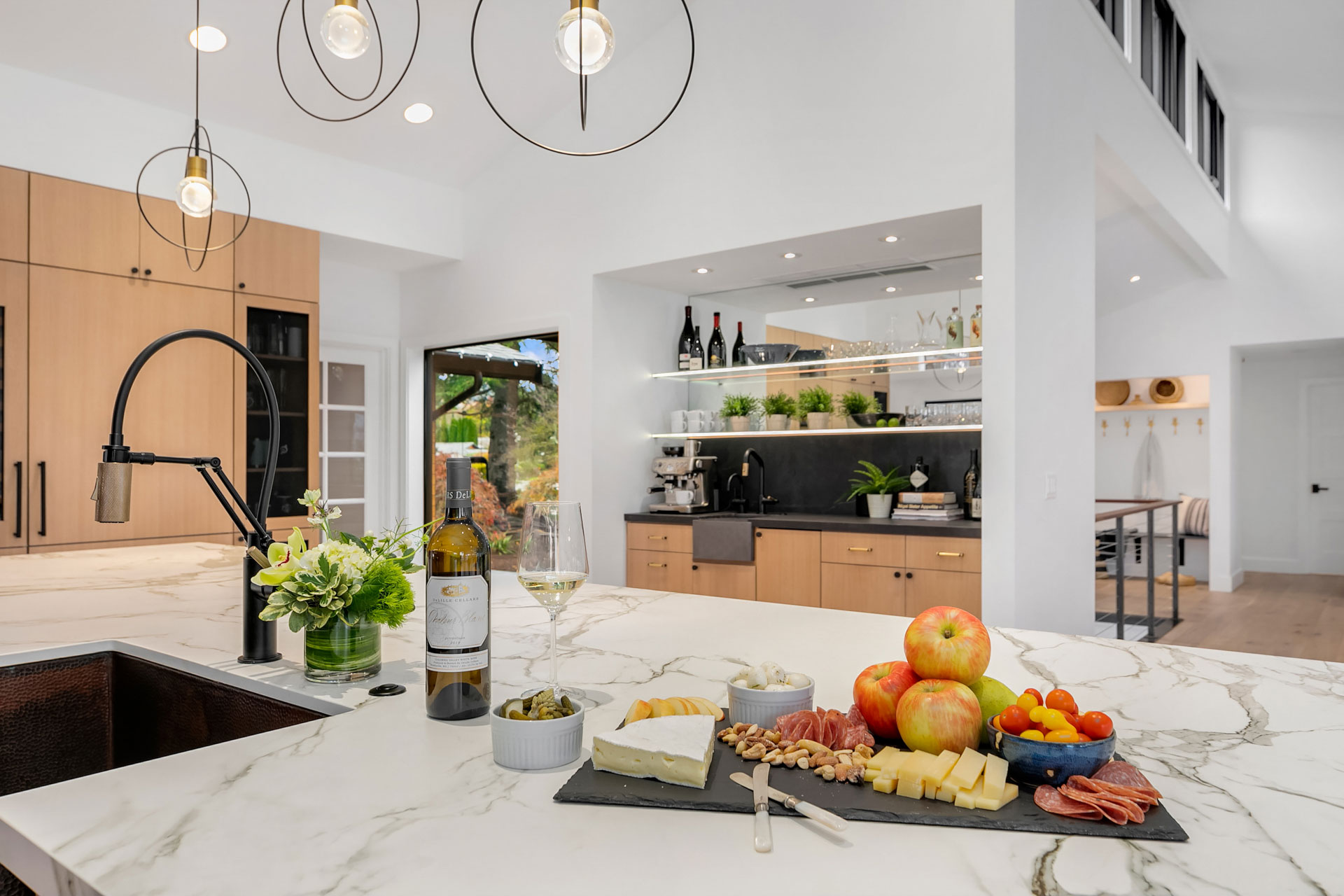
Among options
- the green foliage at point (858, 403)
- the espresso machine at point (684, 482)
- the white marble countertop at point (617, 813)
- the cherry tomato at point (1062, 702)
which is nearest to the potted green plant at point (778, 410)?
the green foliage at point (858, 403)

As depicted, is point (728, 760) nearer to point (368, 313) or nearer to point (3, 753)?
point (3, 753)

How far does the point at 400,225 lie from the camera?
4926mm

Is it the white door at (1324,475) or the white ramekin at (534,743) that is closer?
the white ramekin at (534,743)

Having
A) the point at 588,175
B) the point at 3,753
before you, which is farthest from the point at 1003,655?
the point at 588,175

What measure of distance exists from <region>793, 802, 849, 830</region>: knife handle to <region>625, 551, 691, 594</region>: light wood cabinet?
3.62m

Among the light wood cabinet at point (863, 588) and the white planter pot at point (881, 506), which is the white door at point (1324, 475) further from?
the light wood cabinet at point (863, 588)

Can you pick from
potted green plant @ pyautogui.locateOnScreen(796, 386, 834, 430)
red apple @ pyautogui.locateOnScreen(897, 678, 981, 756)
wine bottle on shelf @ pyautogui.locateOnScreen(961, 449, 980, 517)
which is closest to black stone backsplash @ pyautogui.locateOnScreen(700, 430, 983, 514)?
wine bottle on shelf @ pyautogui.locateOnScreen(961, 449, 980, 517)

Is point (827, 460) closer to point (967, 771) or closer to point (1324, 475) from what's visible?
point (967, 771)

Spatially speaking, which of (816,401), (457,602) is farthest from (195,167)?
(816,401)

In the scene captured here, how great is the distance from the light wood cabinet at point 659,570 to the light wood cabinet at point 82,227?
108 inches

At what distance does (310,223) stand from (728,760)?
439 cm

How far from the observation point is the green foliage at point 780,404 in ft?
15.0

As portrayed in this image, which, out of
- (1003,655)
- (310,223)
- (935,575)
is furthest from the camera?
(310,223)

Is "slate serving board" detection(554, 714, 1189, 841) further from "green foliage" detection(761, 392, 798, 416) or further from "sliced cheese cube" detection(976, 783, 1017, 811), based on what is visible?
"green foliage" detection(761, 392, 798, 416)
